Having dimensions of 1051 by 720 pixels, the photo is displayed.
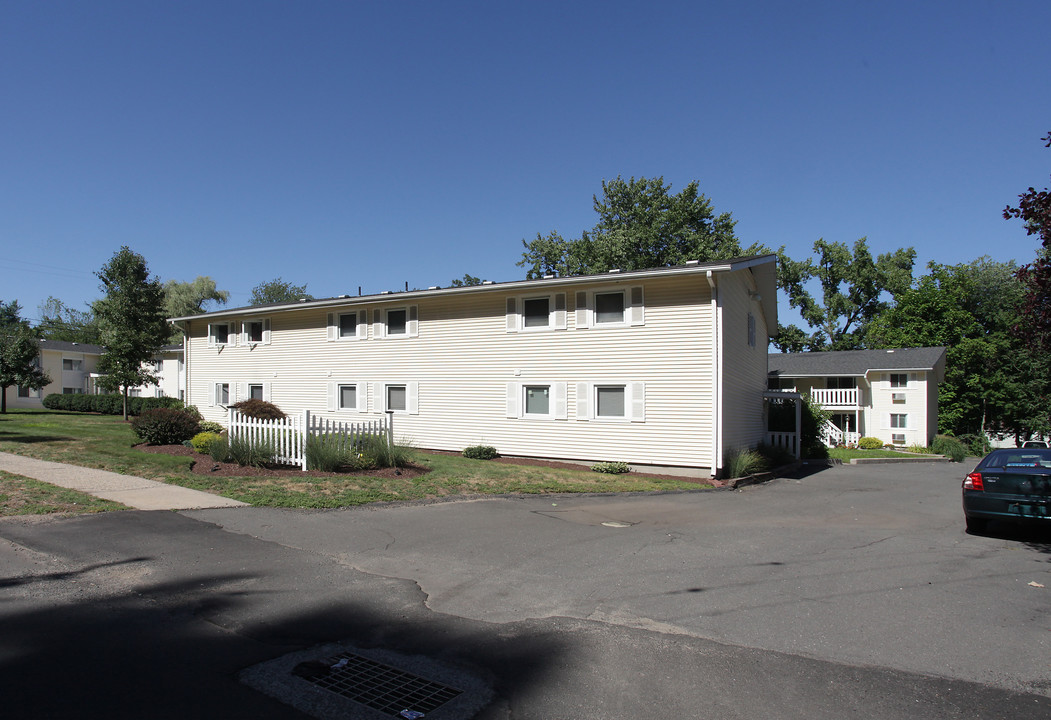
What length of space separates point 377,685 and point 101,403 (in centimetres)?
4367

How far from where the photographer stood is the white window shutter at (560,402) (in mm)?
18859

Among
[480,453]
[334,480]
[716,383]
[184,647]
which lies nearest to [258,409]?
[480,453]

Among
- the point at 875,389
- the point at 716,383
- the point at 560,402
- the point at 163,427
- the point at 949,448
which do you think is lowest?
the point at 949,448

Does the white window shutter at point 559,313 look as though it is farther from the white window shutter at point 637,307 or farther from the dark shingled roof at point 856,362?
the dark shingled roof at point 856,362

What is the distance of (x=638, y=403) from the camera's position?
17.7 meters

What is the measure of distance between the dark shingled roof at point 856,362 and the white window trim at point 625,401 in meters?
22.3

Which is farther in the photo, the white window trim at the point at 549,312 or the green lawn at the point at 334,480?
the white window trim at the point at 549,312

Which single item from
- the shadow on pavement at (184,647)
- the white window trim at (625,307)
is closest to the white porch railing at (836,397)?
the white window trim at (625,307)

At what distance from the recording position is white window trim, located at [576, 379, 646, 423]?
17703 millimetres

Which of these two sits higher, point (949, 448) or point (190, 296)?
point (190, 296)

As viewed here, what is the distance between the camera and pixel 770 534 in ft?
31.7

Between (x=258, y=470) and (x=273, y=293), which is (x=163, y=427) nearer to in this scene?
(x=258, y=470)

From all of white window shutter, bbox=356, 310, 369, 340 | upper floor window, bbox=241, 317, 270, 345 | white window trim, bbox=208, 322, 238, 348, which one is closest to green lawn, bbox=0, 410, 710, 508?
white window shutter, bbox=356, 310, 369, 340

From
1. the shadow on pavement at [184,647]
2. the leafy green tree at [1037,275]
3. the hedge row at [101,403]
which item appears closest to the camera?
the shadow on pavement at [184,647]
